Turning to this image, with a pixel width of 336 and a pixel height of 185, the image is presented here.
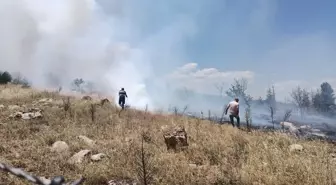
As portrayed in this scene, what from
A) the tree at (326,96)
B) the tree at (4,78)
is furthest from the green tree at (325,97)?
the tree at (4,78)

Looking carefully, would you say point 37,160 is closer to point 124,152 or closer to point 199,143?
point 124,152

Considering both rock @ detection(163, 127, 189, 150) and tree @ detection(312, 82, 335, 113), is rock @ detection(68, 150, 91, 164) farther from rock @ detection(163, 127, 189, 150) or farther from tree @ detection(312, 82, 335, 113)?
tree @ detection(312, 82, 335, 113)

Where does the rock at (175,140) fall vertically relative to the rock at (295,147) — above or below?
above

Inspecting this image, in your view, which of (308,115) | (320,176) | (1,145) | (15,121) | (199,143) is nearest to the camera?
(320,176)

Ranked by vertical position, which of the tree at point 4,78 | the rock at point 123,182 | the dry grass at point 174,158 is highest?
the tree at point 4,78

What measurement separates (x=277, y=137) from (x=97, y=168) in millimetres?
5096

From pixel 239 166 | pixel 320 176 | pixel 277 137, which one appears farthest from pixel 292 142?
pixel 320 176

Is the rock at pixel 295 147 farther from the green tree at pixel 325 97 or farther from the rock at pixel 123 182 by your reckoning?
the green tree at pixel 325 97

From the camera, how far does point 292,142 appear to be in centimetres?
890

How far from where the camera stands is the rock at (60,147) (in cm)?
769

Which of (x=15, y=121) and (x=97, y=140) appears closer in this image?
(x=97, y=140)

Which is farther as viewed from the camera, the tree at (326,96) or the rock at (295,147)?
the tree at (326,96)

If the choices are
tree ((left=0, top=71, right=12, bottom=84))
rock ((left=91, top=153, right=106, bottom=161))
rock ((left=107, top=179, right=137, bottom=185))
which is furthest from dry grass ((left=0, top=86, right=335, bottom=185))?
tree ((left=0, top=71, right=12, bottom=84))

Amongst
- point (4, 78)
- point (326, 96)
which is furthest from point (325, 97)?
point (4, 78)
